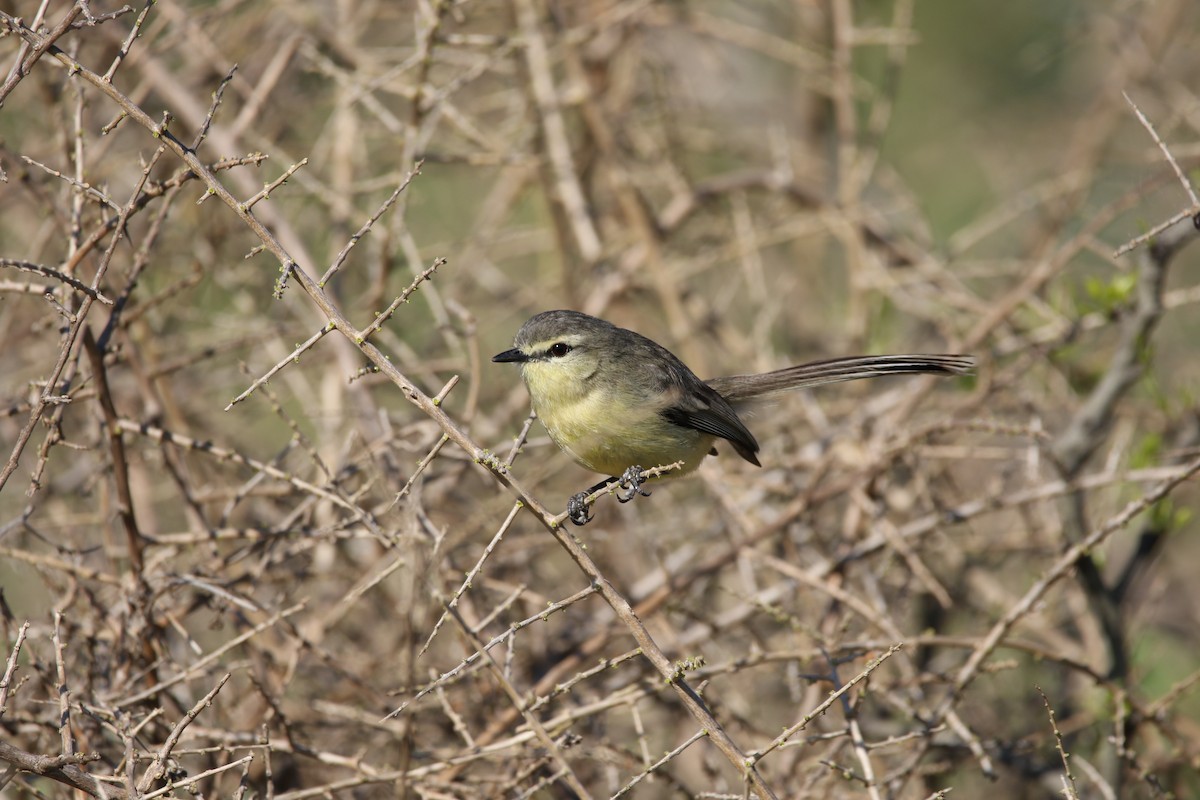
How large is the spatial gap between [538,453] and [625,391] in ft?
3.92

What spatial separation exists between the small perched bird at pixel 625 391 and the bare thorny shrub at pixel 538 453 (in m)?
0.24

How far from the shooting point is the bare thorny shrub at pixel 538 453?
321cm

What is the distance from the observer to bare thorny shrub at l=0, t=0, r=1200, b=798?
321 centimetres

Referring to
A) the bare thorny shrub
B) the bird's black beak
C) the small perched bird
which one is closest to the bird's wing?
the small perched bird

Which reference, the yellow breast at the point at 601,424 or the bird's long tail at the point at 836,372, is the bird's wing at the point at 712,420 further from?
the bird's long tail at the point at 836,372

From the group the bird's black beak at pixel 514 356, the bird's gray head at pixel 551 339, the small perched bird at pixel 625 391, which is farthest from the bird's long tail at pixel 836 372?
the bird's black beak at pixel 514 356

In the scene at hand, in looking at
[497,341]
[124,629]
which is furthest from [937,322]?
[124,629]

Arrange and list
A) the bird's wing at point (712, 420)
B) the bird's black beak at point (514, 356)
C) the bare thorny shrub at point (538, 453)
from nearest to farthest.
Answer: the bare thorny shrub at point (538, 453) → the bird's black beak at point (514, 356) → the bird's wing at point (712, 420)

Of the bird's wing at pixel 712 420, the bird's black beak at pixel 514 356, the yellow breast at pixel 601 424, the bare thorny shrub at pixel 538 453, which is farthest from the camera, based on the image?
the bird's wing at pixel 712 420

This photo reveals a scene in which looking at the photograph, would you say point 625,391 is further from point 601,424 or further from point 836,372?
point 836,372

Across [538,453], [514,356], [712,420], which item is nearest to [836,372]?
[712,420]

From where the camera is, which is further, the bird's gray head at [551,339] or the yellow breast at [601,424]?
the bird's gray head at [551,339]

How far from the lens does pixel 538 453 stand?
17.4ft

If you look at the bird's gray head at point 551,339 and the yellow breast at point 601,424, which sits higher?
the bird's gray head at point 551,339
